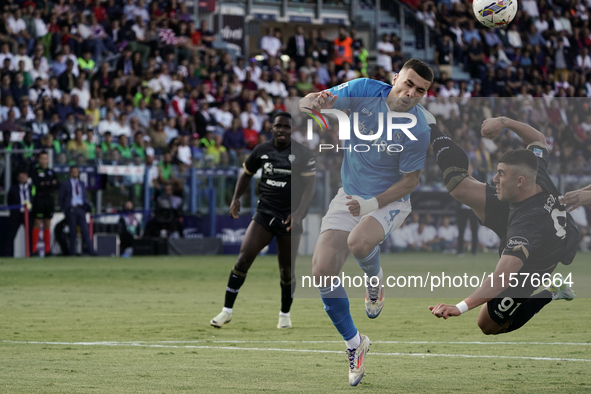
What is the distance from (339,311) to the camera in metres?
7.08

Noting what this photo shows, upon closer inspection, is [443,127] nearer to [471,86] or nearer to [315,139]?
[315,139]

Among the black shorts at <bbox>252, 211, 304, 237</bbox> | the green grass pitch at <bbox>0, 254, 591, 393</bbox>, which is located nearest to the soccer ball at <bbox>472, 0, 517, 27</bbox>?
the green grass pitch at <bbox>0, 254, 591, 393</bbox>

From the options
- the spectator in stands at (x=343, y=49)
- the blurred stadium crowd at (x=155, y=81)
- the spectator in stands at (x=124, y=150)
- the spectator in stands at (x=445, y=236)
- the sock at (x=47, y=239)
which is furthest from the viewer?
the spectator in stands at (x=343, y=49)

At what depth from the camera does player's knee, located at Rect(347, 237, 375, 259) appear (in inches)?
285

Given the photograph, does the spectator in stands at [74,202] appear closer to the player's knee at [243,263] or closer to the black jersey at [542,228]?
the player's knee at [243,263]

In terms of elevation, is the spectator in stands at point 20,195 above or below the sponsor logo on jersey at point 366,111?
below

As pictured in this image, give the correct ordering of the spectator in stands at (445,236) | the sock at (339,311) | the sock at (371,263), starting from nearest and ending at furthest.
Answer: the sock at (339,311) → the sock at (371,263) → the spectator in stands at (445,236)

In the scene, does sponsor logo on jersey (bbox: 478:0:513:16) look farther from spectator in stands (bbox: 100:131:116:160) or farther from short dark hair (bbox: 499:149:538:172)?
spectator in stands (bbox: 100:131:116:160)

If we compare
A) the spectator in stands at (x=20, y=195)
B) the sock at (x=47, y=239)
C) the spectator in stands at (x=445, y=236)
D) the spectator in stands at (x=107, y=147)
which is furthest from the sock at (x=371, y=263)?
the sock at (x=47, y=239)

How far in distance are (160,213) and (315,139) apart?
1179cm

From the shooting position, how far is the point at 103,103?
69.1 ft

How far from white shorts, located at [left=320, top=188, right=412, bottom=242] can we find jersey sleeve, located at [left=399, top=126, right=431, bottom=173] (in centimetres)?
32

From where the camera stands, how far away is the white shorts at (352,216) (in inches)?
290

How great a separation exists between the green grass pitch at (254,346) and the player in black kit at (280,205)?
1.62ft
